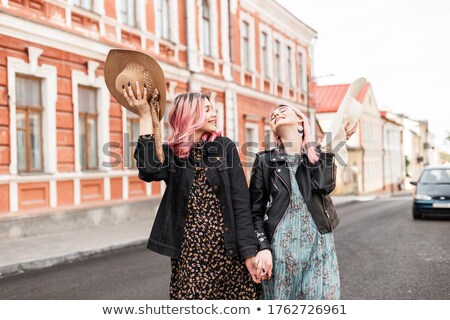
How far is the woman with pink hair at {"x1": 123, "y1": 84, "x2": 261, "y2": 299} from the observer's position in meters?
2.88

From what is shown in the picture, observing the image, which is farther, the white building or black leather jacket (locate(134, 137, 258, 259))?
the white building

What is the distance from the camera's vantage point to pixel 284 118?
3.13m

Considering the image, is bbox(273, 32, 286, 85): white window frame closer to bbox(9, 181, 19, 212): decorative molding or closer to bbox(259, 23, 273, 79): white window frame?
bbox(259, 23, 273, 79): white window frame

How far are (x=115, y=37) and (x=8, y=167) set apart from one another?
521cm

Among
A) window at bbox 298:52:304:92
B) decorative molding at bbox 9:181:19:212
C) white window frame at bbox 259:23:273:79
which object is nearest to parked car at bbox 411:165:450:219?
decorative molding at bbox 9:181:19:212

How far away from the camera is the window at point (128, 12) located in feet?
51.6

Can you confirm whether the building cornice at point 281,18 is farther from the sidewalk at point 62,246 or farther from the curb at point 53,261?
the curb at point 53,261

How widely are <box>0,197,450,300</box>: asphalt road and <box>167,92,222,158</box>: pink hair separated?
3.59 m

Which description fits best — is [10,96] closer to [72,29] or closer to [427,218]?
[72,29]

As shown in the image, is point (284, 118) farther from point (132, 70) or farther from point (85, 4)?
point (85, 4)

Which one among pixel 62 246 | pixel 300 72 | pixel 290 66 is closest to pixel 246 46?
pixel 290 66

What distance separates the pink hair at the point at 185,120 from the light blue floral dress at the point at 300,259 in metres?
0.61

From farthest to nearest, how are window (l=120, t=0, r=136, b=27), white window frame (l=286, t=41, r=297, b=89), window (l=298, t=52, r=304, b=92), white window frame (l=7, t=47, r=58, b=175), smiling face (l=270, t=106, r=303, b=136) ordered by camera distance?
window (l=298, t=52, r=304, b=92), white window frame (l=286, t=41, r=297, b=89), window (l=120, t=0, r=136, b=27), white window frame (l=7, t=47, r=58, b=175), smiling face (l=270, t=106, r=303, b=136)
